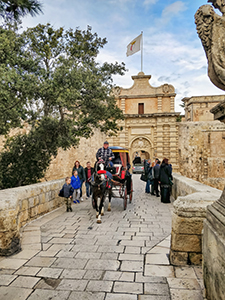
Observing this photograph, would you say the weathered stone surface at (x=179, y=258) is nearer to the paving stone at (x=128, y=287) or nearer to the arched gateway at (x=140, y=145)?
the paving stone at (x=128, y=287)

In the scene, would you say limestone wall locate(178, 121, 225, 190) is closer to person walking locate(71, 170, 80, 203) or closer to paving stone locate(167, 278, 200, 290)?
person walking locate(71, 170, 80, 203)

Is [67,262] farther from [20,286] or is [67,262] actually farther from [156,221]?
[156,221]

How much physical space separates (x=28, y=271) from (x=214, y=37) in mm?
3538

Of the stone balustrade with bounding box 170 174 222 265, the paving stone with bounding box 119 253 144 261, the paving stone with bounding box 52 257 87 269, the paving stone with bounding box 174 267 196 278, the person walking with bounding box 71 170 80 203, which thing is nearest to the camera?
the paving stone with bounding box 174 267 196 278

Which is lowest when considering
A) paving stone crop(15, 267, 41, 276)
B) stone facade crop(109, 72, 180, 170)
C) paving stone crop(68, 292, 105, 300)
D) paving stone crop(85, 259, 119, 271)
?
paving stone crop(85, 259, 119, 271)

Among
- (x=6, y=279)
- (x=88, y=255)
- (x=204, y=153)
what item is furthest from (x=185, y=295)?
(x=204, y=153)

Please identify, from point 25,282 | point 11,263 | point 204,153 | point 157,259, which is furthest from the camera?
point 204,153

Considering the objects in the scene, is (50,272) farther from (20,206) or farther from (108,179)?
(108,179)

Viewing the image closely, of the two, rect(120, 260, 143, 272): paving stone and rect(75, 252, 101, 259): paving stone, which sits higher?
rect(120, 260, 143, 272): paving stone

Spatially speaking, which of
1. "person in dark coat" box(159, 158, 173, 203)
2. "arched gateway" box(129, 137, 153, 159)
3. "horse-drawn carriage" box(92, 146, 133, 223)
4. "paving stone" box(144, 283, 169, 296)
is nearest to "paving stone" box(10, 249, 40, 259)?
"paving stone" box(144, 283, 169, 296)

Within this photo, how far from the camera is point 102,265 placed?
129 inches

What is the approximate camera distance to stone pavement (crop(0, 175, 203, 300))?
2604 millimetres

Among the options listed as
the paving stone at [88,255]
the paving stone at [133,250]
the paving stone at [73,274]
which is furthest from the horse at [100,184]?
the paving stone at [73,274]

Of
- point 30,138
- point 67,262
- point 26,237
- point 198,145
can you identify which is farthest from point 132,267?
point 198,145
